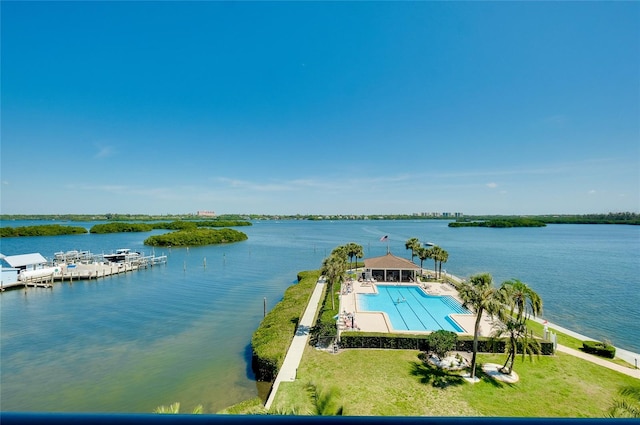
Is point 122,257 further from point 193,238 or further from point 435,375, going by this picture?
point 435,375

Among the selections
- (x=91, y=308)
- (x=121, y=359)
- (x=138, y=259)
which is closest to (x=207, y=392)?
(x=121, y=359)

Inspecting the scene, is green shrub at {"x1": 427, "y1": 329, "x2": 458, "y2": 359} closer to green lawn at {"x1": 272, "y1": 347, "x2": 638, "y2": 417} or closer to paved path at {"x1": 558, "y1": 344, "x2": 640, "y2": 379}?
green lawn at {"x1": 272, "y1": 347, "x2": 638, "y2": 417}

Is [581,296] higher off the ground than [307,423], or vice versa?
[307,423]

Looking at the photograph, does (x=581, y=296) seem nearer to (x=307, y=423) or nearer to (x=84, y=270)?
(x=307, y=423)

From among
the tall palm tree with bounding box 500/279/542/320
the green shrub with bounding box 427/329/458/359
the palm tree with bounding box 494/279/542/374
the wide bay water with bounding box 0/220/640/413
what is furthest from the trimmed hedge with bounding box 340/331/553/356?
the wide bay water with bounding box 0/220/640/413

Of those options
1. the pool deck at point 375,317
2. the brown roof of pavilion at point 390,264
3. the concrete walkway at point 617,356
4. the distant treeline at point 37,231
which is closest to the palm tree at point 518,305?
the concrete walkway at point 617,356

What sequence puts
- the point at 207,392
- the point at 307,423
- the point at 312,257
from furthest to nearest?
the point at 312,257
the point at 207,392
the point at 307,423
